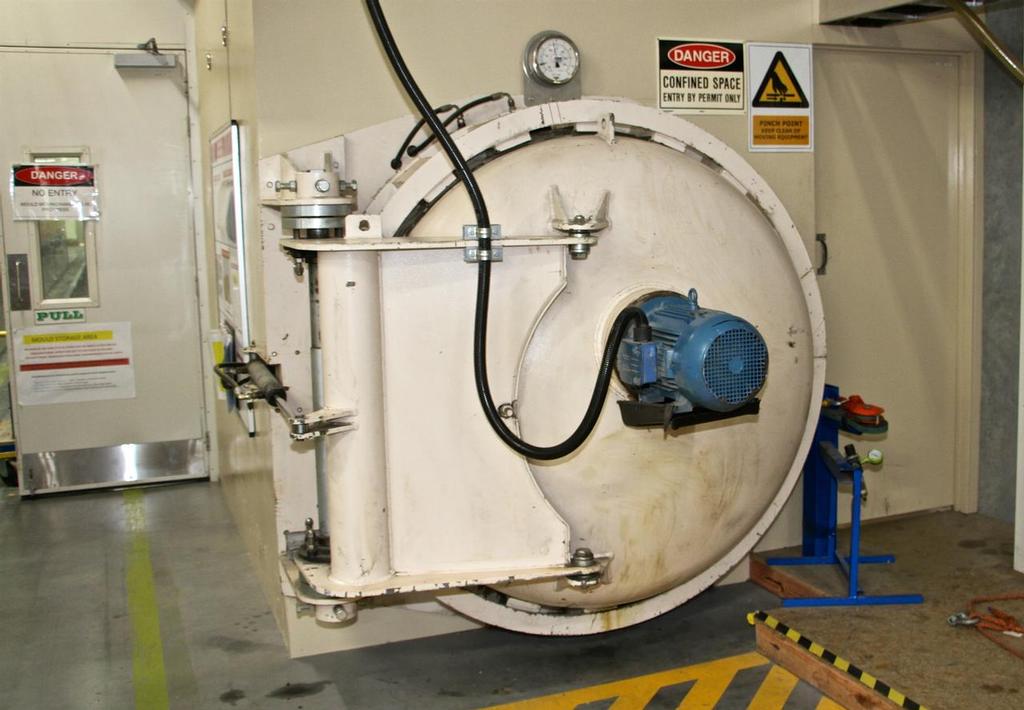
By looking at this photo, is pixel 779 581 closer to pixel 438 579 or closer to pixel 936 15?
pixel 438 579

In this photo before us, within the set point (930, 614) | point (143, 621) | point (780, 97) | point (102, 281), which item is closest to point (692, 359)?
point (930, 614)

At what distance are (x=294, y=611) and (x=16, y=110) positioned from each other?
307cm

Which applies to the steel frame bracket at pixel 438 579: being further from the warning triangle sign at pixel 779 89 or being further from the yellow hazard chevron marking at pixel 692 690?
the warning triangle sign at pixel 779 89

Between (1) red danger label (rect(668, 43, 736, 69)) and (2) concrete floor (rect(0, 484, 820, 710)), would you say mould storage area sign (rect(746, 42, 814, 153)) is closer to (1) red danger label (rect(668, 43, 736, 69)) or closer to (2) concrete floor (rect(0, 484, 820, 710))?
(1) red danger label (rect(668, 43, 736, 69))

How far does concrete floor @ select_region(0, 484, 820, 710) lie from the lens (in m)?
2.98

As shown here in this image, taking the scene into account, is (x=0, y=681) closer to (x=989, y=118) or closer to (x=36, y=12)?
(x=36, y=12)

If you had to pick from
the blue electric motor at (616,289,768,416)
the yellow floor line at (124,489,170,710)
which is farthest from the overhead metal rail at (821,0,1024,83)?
the yellow floor line at (124,489,170,710)

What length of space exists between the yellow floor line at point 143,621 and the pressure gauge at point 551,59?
2.08m

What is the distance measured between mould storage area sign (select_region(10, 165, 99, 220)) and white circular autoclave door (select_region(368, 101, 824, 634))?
116 inches

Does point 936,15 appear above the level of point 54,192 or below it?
above

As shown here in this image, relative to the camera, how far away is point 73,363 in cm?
516

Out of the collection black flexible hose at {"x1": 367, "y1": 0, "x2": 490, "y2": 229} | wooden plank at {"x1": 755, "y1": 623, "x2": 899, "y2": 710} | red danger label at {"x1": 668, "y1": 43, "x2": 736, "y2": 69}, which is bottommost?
wooden plank at {"x1": 755, "y1": 623, "x2": 899, "y2": 710}

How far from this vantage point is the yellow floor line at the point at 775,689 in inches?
111

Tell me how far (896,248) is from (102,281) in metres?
3.62
